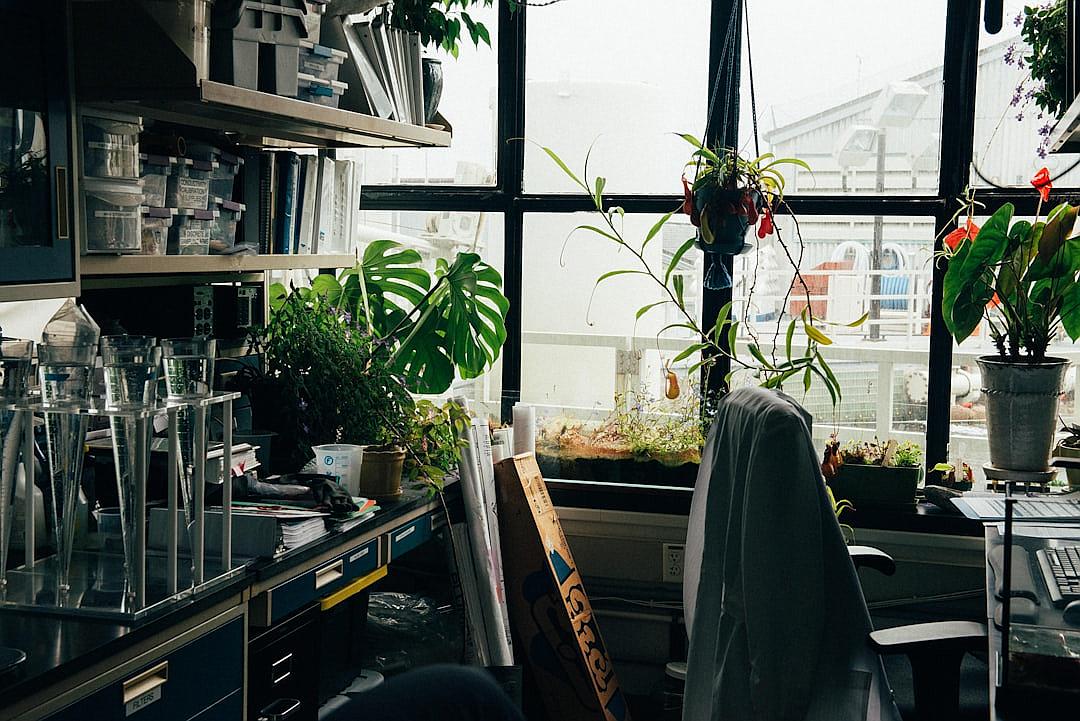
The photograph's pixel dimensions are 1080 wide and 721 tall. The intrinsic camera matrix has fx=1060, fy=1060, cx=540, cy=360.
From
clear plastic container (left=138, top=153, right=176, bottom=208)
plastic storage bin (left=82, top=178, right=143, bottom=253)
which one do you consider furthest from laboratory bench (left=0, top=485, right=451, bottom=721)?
clear plastic container (left=138, top=153, right=176, bottom=208)

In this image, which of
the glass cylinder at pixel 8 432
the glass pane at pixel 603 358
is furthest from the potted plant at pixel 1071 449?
the glass cylinder at pixel 8 432

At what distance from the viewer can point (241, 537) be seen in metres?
2.13

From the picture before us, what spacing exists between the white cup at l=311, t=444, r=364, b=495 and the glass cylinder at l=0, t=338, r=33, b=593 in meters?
0.89

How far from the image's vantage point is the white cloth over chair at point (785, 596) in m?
1.87

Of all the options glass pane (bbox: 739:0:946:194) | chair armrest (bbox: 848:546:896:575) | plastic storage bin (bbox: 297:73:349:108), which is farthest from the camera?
glass pane (bbox: 739:0:946:194)

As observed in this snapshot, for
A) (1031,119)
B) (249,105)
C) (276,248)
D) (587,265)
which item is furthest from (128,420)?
(1031,119)

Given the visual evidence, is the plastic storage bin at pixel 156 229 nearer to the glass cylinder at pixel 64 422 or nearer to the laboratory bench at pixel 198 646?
the glass cylinder at pixel 64 422

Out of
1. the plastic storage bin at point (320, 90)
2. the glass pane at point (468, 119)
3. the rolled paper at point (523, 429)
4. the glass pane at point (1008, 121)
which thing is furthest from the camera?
the glass pane at point (468, 119)

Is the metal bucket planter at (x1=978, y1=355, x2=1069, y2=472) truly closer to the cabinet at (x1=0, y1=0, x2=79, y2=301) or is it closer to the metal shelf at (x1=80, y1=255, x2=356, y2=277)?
the metal shelf at (x1=80, y1=255, x2=356, y2=277)

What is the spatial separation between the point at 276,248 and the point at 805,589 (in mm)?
1747

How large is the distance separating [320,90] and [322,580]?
1.15 meters

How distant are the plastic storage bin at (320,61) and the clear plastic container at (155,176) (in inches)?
15.1

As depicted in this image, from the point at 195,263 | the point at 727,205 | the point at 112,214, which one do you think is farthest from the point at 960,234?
the point at 112,214

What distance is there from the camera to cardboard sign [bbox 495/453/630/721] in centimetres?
305
